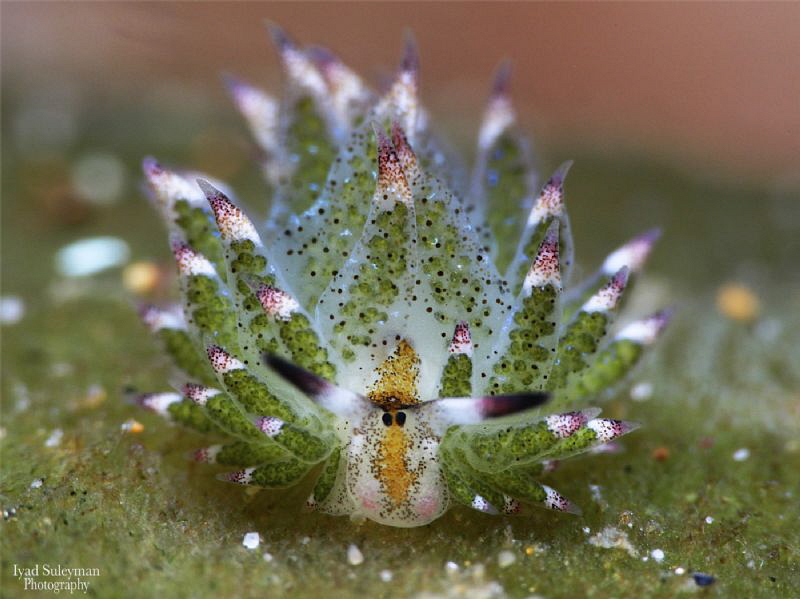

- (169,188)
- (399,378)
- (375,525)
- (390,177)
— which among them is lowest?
(375,525)

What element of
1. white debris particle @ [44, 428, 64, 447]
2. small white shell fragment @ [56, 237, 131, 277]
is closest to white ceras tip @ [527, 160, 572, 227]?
white debris particle @ [44, 428, 64, 447]

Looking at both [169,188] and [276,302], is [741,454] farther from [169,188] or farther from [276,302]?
[169,188]

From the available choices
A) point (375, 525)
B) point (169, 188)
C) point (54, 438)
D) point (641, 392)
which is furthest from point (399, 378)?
point (641, 392)

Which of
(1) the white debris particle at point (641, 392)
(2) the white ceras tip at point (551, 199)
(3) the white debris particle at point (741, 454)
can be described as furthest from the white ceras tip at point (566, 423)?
(1) the white debris particle at point (641, 392)

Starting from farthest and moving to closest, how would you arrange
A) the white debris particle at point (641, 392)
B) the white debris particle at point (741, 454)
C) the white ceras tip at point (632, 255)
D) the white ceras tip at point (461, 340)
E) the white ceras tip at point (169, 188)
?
the white debris particle at point (641, 392) → the white debris particle at point (741, 454) → the white ceras tip at point (632, 255) → the white ceras tip at point (169, 188) → the white ceras tip at point (461, 340)

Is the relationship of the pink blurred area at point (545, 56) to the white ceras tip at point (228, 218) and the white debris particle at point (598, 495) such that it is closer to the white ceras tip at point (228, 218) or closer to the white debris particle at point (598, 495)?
the white debris particle at point (598, 495)

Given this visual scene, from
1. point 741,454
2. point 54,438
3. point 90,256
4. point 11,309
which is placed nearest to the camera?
point 54,438
